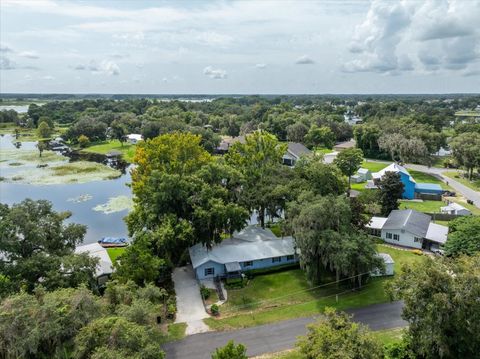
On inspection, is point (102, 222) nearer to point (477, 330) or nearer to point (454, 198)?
point (477, 330)

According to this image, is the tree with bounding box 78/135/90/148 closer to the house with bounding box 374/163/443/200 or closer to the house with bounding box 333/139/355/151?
the house with bounding box 333/139/355/151

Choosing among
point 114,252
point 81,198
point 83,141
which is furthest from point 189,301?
point 83,141

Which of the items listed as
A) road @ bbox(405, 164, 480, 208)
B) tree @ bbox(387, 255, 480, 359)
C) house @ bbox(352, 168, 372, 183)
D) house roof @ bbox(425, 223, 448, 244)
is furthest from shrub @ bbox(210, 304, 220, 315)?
house @ bbox(352, 168, 372, 183)

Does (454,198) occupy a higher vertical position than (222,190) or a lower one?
lower

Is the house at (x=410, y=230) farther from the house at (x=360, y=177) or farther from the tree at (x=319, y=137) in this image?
the tree at (x=319, y=137)

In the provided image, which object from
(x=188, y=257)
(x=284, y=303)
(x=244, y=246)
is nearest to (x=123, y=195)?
(x=188, y=257)

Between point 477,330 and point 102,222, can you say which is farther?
point 102,222
